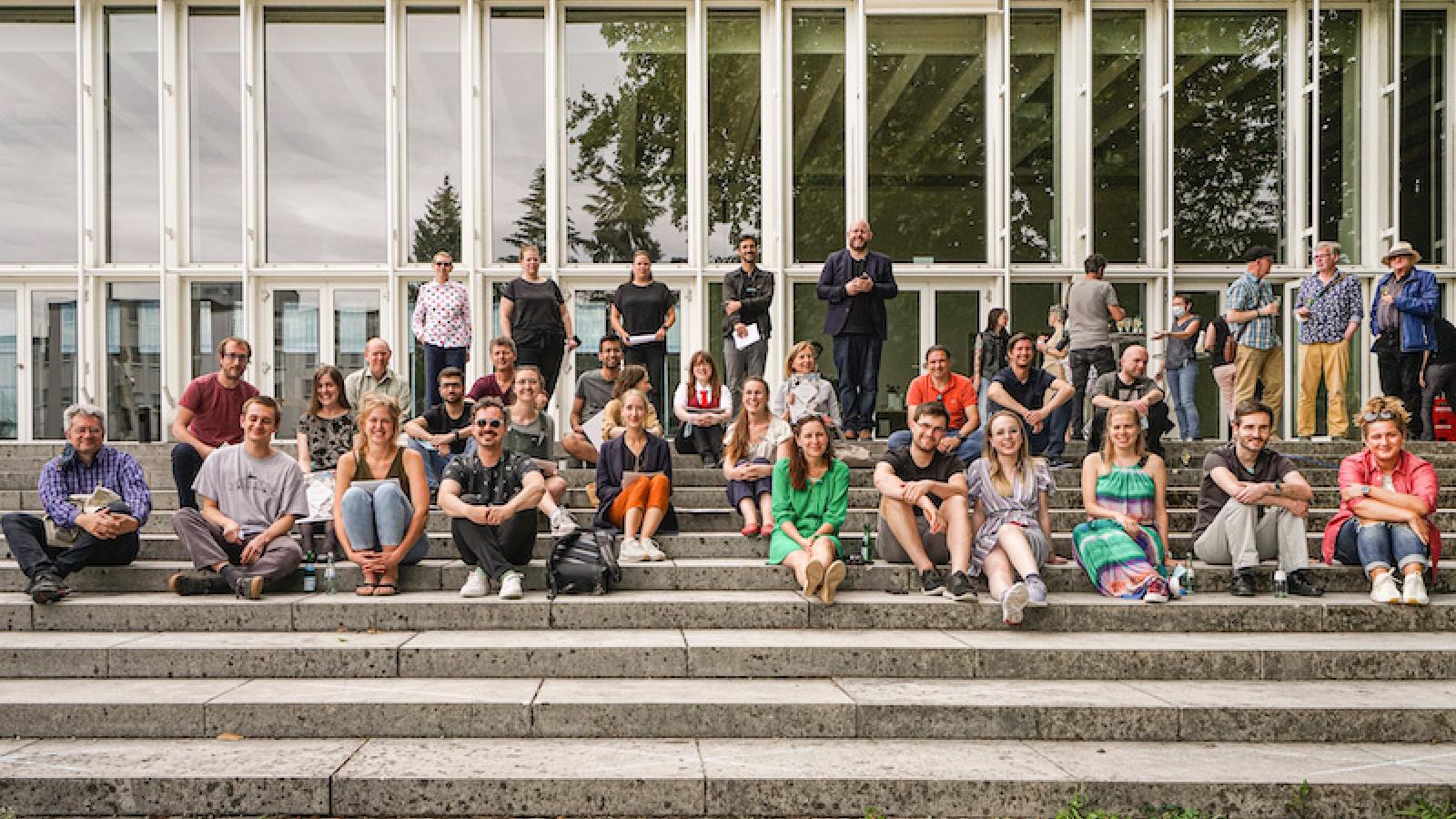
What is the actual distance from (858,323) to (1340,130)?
8450mm

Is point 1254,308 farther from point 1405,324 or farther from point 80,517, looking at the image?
point 80,517

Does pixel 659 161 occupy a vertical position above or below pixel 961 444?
above

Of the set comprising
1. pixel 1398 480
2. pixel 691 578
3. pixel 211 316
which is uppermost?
pixel 211 316

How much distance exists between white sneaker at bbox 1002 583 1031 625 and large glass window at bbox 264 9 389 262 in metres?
10.3

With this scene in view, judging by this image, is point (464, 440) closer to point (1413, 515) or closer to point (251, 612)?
point (251, 612)

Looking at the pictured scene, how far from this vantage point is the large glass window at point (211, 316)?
1384cm

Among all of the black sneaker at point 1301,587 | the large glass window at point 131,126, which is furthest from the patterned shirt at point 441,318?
the black sneaker at point 1301,587

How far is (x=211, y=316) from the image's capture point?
1387 centimetres

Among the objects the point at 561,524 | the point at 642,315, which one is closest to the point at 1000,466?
the point at 561,524

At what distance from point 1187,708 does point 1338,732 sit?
73 centimetres

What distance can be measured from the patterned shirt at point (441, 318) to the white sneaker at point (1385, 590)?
26.0 feet

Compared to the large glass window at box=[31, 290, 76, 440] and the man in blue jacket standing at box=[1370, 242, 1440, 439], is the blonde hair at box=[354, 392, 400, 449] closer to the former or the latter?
the large glass window at box=[31, 290, 76, 440]

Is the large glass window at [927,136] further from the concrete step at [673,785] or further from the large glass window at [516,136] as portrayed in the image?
the concrete step at [673,785]

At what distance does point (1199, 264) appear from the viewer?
14.3 metres
